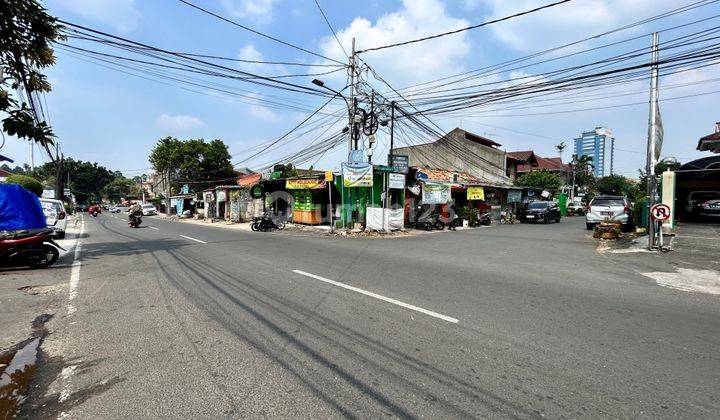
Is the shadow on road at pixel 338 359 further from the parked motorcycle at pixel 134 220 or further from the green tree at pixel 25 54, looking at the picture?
the parked motorcycle at pixel 134 220

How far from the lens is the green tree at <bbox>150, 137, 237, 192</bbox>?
143 feet

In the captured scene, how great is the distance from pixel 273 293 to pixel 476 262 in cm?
555

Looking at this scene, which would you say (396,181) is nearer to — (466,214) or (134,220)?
(466,214)

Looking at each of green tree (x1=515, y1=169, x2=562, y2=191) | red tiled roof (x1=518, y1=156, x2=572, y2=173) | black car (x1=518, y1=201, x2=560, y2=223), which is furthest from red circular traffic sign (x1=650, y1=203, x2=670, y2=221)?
red tiled roof (x1=518, y1=156, x2=572, y2=173)

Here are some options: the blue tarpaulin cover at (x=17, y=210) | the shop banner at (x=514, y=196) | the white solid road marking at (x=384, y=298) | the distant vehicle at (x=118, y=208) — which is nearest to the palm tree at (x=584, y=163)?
the shop banner at (x=514, y=196)

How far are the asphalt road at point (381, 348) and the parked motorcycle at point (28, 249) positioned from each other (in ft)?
8.91

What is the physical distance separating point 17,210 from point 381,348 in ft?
33.1

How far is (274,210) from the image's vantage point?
90.4 ft

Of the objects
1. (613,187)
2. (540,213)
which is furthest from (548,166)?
(540,213)

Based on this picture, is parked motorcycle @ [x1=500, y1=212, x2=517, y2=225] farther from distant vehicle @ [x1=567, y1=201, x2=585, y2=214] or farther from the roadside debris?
the roadside debris

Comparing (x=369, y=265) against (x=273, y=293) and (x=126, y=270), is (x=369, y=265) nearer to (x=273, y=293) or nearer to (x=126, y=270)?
(x=273, y=293)

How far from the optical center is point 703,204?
1861 cm

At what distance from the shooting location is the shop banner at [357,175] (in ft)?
59.1

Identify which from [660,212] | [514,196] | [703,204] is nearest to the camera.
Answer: [660,212]
